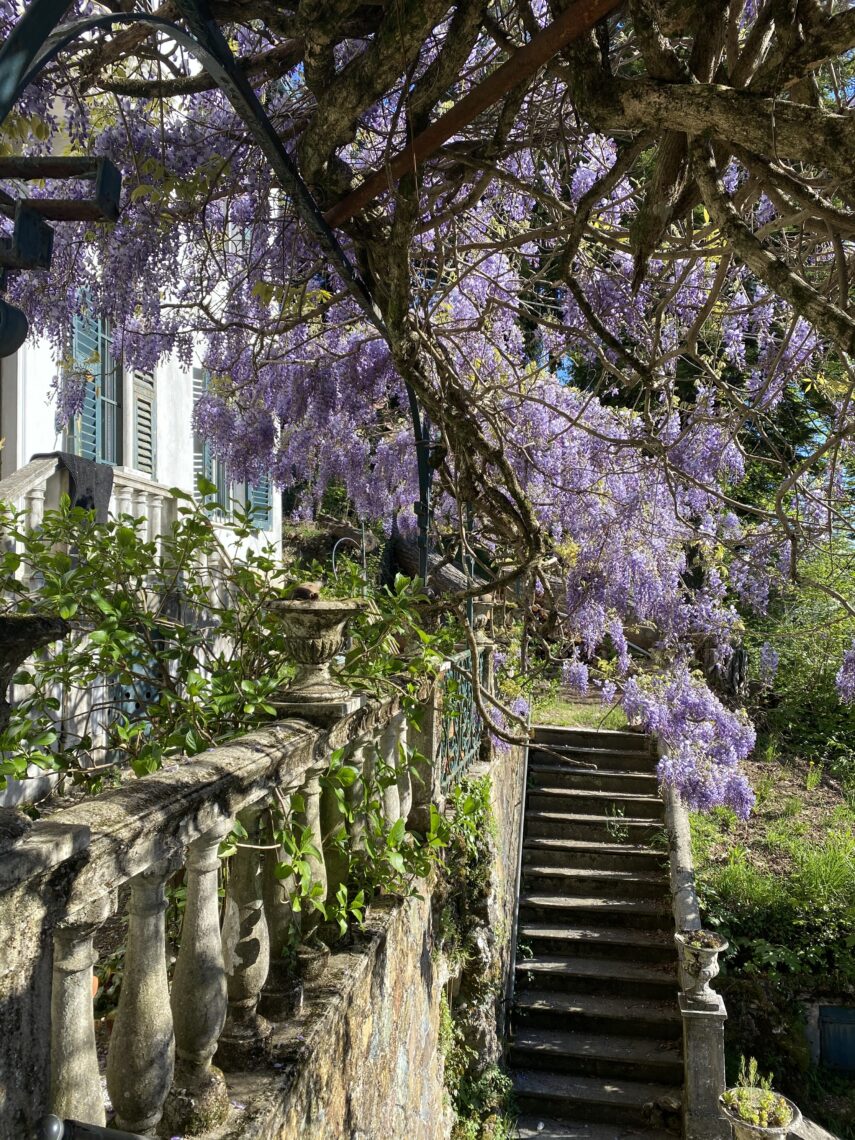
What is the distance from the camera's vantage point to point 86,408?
22.2 feet

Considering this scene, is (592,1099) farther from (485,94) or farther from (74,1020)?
(485,94)

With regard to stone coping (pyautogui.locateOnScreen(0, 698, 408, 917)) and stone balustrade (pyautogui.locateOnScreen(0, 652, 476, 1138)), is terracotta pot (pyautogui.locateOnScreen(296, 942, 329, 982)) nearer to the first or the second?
stone balustrade (pyautogui.locateOnScreen(0, 652, 476, 1138))

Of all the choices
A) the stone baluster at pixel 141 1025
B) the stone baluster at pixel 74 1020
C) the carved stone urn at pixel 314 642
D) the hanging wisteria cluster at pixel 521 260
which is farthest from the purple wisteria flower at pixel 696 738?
the stone baluster at pixel 74 1020

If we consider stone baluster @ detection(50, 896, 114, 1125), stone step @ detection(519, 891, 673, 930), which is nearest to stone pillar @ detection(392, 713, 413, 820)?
stone baluster @ detection(50, 896, 114, 1125)

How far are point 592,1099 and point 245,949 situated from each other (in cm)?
540

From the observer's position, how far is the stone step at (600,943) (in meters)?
7.57

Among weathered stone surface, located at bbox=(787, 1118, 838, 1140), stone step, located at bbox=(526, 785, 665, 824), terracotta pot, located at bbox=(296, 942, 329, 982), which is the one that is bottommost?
weathered stone surface, located at bbox=(787, 1118, 838, 1140)

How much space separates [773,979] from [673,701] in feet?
7.63

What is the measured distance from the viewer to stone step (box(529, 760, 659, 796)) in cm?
955

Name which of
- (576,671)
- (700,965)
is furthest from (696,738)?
(700,965)

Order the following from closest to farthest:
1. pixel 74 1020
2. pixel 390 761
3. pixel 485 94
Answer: pixel 74 1020
pixel 485 94
pixel 390 761

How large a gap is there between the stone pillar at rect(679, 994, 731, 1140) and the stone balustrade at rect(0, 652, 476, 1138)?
4657 mm

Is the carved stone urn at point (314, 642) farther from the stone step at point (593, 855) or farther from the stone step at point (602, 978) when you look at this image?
the stone step at point (593, 855)

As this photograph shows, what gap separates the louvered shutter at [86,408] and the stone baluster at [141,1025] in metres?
5.65
